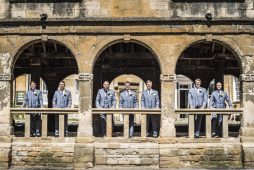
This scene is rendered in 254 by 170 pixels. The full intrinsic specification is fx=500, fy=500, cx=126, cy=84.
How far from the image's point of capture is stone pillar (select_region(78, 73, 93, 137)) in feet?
45.7

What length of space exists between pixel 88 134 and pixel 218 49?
5994 mm

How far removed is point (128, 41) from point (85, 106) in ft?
7.21

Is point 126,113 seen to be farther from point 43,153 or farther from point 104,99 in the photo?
point 43,153

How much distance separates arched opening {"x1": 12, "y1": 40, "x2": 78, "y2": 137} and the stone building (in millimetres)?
2378

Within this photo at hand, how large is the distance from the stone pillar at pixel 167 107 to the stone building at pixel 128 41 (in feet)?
0.09

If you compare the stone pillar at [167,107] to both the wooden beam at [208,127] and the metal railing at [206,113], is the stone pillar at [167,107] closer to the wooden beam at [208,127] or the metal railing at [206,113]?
the metal railing at [206,113]

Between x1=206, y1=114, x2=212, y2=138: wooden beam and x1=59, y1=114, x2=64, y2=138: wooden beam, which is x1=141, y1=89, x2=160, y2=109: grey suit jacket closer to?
x1=206, y1=114, x2=212, y2=138: wooden beam

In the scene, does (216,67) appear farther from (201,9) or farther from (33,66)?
(33,66)

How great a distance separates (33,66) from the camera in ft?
61.2

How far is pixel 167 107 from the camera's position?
45.9 feet

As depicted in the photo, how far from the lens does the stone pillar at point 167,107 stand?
13.9 metres

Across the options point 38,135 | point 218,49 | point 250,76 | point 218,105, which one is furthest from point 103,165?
point 218,49

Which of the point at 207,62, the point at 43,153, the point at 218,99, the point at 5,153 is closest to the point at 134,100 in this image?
the point at 218,99

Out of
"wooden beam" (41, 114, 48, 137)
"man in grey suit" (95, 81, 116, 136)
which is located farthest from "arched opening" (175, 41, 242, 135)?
"wooden beam" (41, 114, 48, 137)
